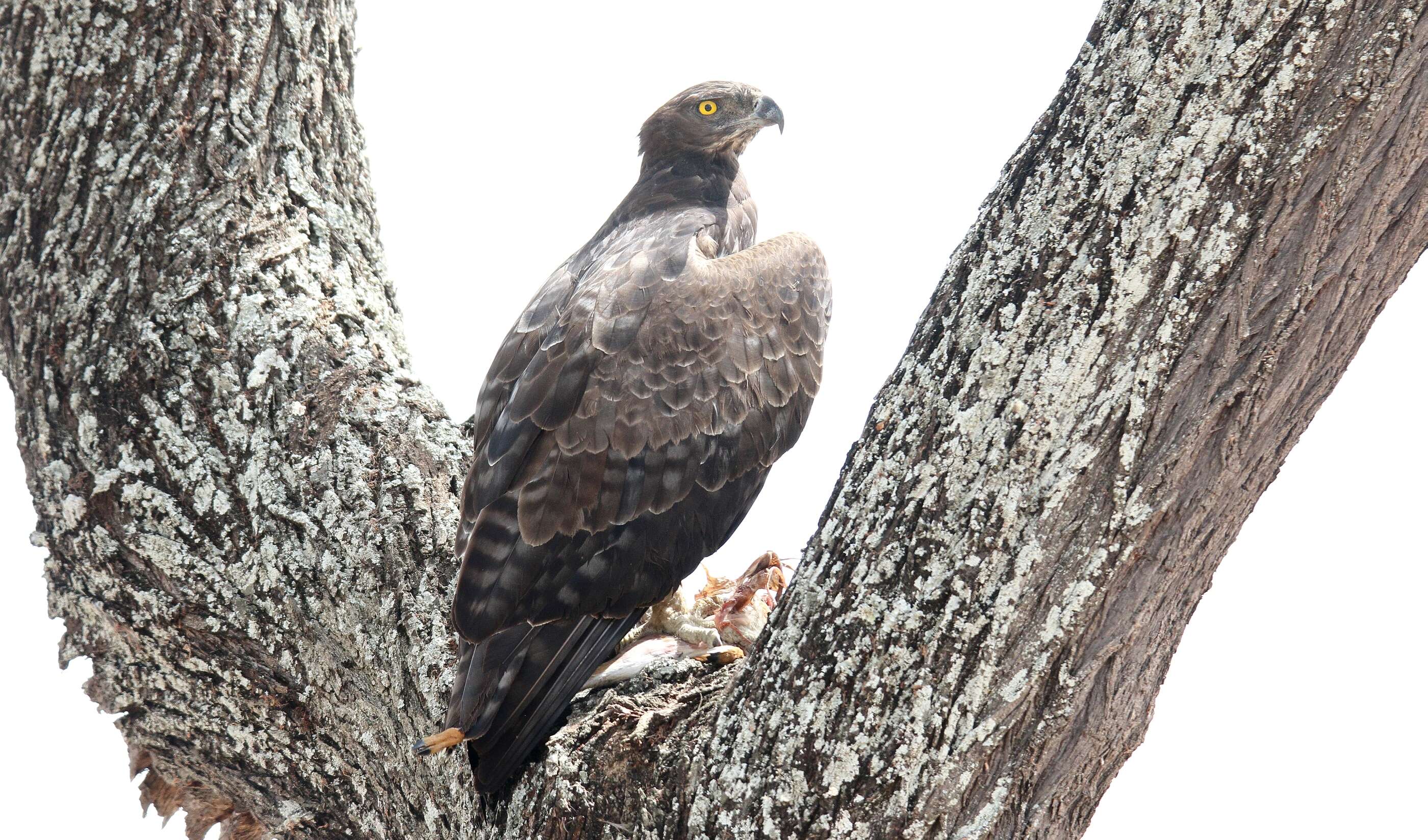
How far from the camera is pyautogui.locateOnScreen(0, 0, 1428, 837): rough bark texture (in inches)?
91.1

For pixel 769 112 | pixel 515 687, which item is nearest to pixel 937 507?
pixel 515 687

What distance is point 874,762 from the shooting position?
2484mm

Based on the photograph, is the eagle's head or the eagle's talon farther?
the eagle's head

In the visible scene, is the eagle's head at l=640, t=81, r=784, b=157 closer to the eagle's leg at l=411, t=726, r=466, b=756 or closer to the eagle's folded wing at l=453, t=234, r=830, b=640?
the eagle's folded wing at l=453, t=234, r=830, b=640

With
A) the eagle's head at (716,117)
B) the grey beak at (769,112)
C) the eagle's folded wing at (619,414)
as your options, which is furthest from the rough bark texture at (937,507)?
the grey beak at (769,112)

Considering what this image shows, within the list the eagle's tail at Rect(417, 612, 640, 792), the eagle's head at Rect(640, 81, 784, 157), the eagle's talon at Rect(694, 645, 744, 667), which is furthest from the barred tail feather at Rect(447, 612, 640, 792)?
the eagle's head at Rect(640, 81, 784, 157)

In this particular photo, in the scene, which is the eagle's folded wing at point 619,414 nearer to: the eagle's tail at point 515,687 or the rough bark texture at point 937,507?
the eagle's tail at point 515,687

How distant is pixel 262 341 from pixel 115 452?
1.82 ft

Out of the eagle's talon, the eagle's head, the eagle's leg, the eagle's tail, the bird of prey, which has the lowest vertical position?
the eagle's leg

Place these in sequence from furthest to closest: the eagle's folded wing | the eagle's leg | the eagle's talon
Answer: the eagle's folded wing < the eagle's talon < the eagle's leg

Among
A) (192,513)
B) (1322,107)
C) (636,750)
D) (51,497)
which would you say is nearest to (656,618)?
(636,750)

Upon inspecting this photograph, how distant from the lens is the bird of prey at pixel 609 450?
332 centimetres

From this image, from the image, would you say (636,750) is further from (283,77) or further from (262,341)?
(283,77)

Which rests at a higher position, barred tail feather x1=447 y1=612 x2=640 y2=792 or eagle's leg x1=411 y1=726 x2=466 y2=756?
barred tail feather x1=447 y1=612 x2=640 y2=792
